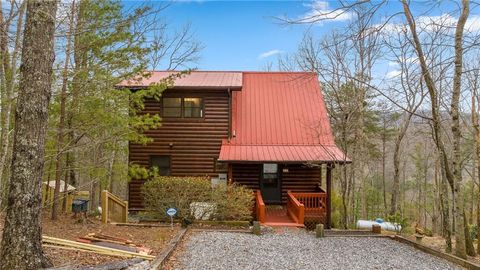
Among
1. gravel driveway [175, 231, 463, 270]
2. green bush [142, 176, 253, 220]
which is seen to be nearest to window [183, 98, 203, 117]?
green bush [142, 176, 253, 220]

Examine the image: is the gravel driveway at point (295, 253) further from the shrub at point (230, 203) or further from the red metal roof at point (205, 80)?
the red metal roof at point (205, 80)

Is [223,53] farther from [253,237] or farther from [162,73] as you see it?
[253,237]

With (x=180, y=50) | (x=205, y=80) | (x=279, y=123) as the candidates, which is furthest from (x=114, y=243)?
(x=180, y=50)

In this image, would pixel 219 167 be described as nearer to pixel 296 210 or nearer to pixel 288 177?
pixel 288 177

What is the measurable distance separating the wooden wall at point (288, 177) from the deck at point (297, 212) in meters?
1.77

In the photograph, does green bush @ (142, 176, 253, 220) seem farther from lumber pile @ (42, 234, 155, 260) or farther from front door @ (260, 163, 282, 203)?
lumber pile @ (42, 234, 155, 260)

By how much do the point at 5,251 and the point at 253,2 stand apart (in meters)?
9.02

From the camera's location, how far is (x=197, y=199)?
1176 centimetres

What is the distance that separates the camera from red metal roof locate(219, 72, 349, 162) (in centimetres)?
1404

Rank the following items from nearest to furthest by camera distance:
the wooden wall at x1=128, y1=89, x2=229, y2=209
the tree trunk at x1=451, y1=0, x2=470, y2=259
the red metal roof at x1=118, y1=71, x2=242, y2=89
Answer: the tree trunk at x1=451, y1=0, x2=470, y2=259, the red metal roof at x1=118, y1=71, x2=242, y2=89, the wooden wall at x1=128, y1=89, x2=229, y2=209

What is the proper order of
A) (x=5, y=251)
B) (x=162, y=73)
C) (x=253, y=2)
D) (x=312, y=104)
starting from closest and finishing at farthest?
(x=5, y=251) < (x=253, y=2) < (x=312, y=104) < (x=162, y=73)

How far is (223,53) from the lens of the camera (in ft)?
75.6

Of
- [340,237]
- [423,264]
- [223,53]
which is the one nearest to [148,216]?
[340,237]

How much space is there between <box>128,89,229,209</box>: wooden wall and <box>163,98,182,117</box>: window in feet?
0.69
